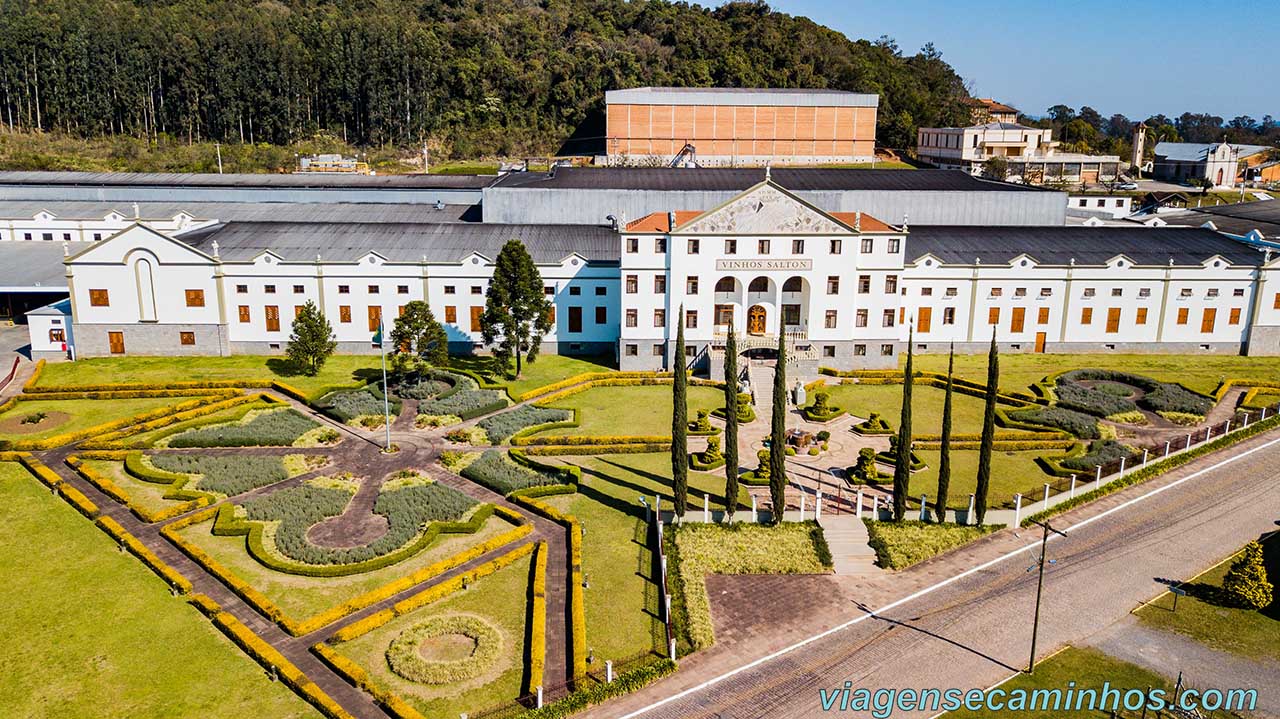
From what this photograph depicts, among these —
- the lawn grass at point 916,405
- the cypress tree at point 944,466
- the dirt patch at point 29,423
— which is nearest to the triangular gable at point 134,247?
the dirt patch at point 29,423

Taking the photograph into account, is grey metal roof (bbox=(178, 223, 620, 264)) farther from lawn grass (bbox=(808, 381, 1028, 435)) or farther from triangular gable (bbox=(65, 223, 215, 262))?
lawn grass (bbox=(808, 381, 1028, 435))

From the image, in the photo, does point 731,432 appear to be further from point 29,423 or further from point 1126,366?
point 29,423

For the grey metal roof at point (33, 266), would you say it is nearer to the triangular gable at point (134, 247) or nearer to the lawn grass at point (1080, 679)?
the triangular gable at point (134, 247)

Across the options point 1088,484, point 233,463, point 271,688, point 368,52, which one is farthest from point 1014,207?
point 368,52

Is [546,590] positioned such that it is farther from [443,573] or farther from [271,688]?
[271,688]

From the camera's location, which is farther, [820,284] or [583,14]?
[583,14]

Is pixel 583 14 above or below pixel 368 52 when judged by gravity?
above
